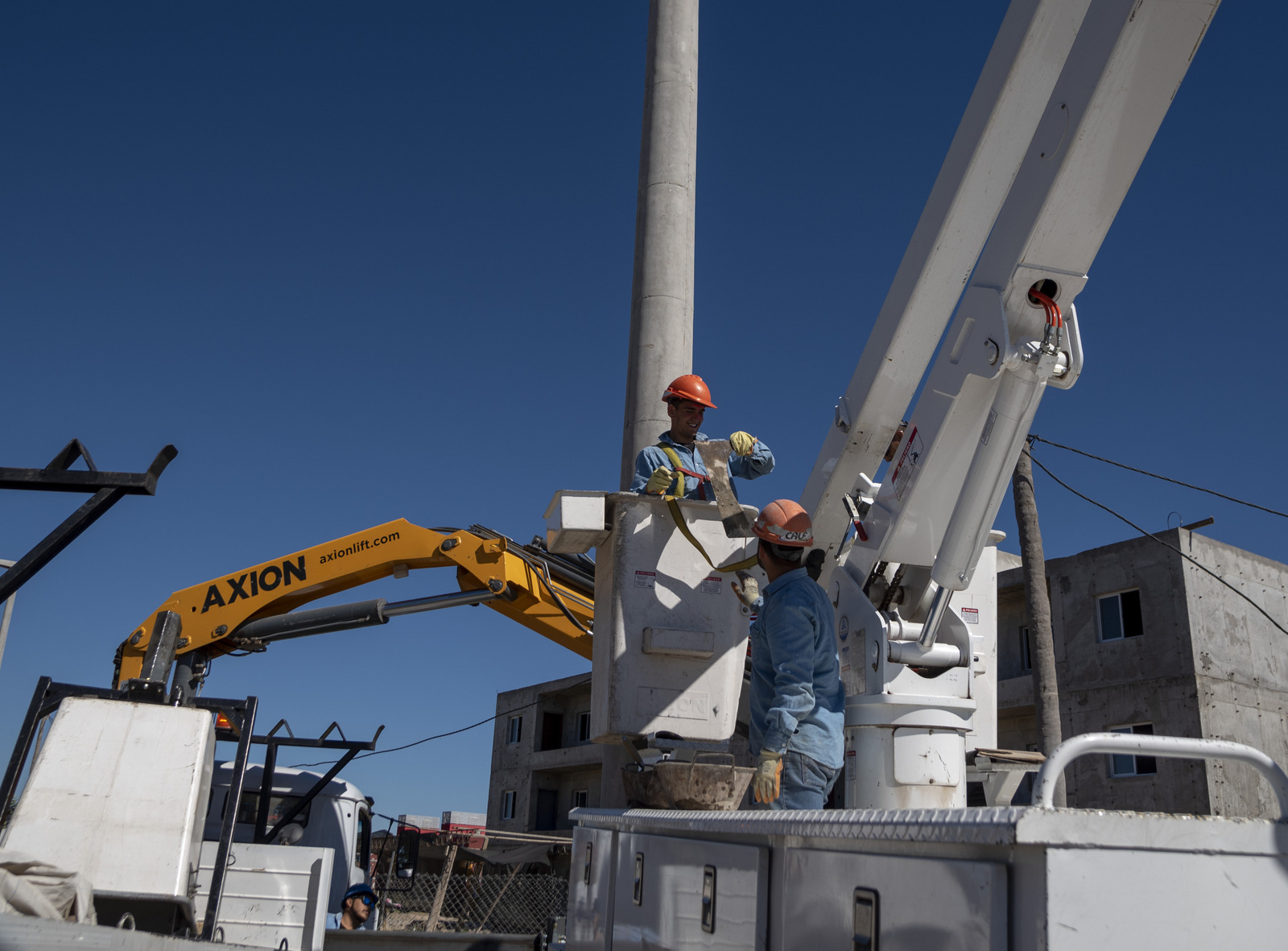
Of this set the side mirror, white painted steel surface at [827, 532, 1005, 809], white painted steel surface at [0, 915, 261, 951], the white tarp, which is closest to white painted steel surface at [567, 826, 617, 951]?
white painted steel surface at [827, 532, 1005, 809]

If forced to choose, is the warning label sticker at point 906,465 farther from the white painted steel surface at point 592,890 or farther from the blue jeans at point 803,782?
the white painted steel surface at point 592,890

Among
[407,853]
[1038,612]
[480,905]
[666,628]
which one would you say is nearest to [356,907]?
[407,853]

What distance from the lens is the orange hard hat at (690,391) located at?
707 cm

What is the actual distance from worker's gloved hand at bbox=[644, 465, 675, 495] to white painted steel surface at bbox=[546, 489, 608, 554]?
31 centimetres

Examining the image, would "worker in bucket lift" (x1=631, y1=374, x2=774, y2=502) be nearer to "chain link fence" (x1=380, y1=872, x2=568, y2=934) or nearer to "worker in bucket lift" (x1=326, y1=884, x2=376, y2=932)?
"worker in bucket lift" (x1=326, y1=884, x2=376, y2=932)

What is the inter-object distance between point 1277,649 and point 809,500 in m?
21.7

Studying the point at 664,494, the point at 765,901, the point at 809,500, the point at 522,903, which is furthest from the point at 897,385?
the point at 522,903

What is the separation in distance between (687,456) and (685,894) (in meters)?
4.03

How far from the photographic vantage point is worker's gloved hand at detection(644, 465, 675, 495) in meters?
6.43

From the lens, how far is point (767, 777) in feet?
13.5

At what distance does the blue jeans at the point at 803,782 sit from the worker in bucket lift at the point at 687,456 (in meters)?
2.25

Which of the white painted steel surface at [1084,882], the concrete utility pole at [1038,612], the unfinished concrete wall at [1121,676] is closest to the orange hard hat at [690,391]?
the white painted steel surface at [1084,882]

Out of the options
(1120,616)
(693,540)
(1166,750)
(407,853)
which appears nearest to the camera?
(1166,750)

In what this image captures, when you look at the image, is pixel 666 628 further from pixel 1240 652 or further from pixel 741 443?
pixel 1240 652
